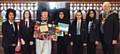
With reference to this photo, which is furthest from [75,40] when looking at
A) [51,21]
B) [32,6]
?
[32,6]

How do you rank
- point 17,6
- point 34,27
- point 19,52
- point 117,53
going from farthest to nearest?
1. point 17,6
2. point 117,53
3. point 19,52
4. point 34,27

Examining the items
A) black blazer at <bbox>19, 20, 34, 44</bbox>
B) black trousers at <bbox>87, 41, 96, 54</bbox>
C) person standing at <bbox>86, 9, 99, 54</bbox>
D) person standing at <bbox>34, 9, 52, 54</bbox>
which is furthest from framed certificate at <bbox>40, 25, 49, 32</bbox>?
black trousers at <bbox>87, 41, 96, 54</bbox>

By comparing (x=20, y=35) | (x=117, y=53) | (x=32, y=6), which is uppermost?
(x=32, y=6)

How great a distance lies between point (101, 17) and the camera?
668 cm

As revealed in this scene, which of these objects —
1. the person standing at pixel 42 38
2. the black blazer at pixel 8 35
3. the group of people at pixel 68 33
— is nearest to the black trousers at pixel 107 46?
the group of people at pixel 68 33

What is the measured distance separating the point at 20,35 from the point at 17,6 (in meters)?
2.22

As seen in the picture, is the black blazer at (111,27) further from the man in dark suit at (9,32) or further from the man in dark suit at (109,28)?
the man in dark suit at (9,32)

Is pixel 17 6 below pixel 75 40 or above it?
above

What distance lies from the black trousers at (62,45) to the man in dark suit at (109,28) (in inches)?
28.9

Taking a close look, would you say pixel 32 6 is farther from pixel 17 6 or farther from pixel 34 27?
pixel 34 27

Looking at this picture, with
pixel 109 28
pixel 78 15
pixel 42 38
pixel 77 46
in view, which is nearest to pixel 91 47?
pixel 77 46

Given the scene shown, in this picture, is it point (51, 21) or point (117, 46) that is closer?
point (51, 21)

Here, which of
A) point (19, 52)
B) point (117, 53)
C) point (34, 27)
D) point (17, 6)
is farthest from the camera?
point (17, 6)

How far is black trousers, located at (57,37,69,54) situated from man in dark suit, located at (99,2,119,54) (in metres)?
0.73
